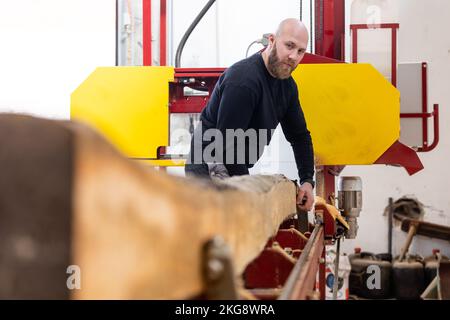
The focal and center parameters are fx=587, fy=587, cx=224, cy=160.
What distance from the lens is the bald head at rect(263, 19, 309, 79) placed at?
3037 millimetres

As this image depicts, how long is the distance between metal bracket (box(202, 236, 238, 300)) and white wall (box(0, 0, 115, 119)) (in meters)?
5.94

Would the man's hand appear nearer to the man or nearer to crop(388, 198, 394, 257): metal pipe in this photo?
the man

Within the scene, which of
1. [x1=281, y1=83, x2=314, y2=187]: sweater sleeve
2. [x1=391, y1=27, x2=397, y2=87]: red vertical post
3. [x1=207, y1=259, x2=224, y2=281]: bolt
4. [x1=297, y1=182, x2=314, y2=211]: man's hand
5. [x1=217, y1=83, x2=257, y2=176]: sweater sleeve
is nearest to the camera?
[x1=207, y1=259, x2=224, y2=281]: bolt

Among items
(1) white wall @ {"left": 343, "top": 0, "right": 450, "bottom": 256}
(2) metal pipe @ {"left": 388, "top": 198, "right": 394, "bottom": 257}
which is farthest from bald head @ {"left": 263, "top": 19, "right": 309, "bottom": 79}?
(2) metal pipe @ {"left": 388, "top": 198, "right": 394, "bottom": 257}

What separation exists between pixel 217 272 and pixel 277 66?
7.89 feet

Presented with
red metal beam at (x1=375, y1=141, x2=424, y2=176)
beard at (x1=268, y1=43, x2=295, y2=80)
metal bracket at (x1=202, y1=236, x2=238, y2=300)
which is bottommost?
metal bracket at (x1=202, y1=236, x2=238, y2=300)

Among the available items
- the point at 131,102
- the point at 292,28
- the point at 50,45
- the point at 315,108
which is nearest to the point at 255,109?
the point at 292,28

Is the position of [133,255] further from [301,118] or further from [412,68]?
[412,68]

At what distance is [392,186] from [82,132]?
23.3 ft

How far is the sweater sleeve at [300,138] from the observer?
326cm

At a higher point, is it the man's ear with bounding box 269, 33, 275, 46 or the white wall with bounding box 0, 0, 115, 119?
the white wall with bounding box 0, 0, 115, 119

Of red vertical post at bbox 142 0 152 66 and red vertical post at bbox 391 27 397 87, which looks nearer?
red vertical post at bbox 391 27 397 87

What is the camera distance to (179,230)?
2.21 ft
